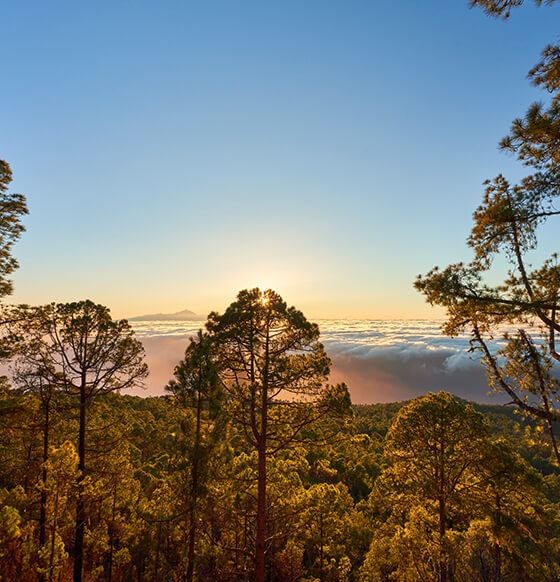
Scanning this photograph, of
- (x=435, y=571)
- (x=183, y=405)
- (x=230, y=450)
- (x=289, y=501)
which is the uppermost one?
(x=183, y=405)

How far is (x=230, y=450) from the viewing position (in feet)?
34.2

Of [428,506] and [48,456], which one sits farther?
[428,506]

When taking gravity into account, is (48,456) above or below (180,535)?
above

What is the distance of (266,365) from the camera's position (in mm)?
10070

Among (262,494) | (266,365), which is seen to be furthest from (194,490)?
(266,365)

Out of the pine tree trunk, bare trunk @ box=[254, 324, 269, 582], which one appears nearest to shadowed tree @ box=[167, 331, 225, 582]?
the pine tree trunk

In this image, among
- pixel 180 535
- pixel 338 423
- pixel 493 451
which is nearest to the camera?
pixel 338 423

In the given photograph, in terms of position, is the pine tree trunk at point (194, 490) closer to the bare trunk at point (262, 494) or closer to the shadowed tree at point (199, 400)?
the shadowed tree at point (199, 400)

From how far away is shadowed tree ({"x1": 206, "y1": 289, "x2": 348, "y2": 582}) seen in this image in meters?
10.2

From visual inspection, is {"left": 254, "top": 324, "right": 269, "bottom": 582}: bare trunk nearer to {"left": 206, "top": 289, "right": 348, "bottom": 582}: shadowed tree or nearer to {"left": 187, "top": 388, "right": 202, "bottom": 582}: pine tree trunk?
{"left": 206, "top": 289, "right": 348, "bottom": 582}: shadowed tree

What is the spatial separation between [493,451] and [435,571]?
5542 millimetres

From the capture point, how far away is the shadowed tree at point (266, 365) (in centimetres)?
1018

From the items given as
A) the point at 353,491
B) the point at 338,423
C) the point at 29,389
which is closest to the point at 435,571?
the point at 338,423

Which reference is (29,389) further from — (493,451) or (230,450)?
(493,451)
